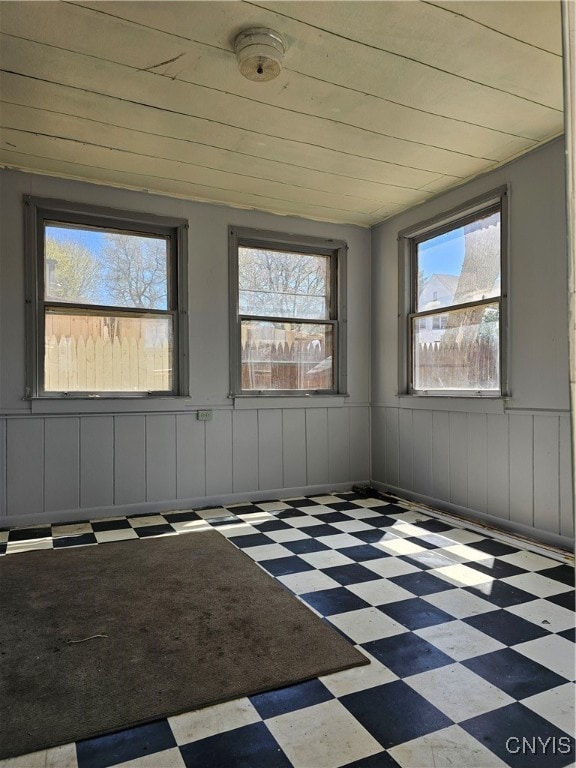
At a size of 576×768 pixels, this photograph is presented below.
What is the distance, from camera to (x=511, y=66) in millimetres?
2506

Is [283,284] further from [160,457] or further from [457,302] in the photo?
[160,457]

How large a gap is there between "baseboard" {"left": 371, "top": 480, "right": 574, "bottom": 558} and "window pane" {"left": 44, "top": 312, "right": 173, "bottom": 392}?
→ 7.72ft

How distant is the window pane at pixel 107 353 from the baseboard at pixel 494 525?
235cm

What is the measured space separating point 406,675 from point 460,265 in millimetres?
3161

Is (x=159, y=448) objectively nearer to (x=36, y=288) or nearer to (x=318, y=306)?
(x=36, y=288)

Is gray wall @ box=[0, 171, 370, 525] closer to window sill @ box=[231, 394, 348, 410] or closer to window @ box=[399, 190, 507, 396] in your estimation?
window sill @ box=[231, 394, 348, 410]

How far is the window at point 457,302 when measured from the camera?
3779 millimetres

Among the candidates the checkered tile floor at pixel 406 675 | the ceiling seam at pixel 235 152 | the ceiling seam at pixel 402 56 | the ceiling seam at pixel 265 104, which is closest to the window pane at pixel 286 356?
the ceiling seam at pixel 235 152

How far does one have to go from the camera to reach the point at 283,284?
476 centimetres

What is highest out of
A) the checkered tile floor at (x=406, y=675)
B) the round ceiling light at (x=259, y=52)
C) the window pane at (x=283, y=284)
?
the round ceiling light at (x=259, y=52)

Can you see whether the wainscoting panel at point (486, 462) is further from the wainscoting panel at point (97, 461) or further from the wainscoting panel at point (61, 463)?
the wainscoting panel at point (61, 463)

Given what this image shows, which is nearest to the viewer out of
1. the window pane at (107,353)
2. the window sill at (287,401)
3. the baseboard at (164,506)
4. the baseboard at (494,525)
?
the baseboard at (494,525)

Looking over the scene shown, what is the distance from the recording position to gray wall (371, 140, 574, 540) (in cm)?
326

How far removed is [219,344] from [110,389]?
0.97 metres
